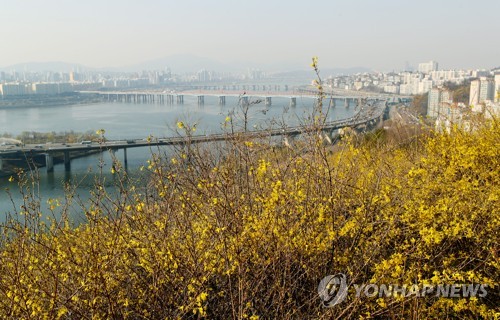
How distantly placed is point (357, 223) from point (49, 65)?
152196mm

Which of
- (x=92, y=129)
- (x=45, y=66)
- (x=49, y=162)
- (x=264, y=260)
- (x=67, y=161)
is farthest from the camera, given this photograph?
(x=45, y=66)

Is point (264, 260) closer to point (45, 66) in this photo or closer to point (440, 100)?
point (440, 100)

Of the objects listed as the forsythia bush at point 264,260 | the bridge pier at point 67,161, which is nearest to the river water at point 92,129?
the bridge pier at point 67,161

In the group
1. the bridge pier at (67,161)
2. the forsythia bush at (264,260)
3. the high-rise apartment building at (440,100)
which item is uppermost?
the high-rise apartment building at (440,100)

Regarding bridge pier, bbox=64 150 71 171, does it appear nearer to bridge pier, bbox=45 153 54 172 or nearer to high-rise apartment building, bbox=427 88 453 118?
bridge pier, bbox=45 153 54 172

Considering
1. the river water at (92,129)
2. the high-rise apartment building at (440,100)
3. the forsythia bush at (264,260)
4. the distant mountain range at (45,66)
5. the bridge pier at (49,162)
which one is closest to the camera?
the forsythia bush at (264,260)

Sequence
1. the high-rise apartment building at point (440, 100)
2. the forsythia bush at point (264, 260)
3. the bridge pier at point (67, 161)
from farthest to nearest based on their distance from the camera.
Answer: the bridge pier at point (67, 161)
the high-rise apartment building at point (440, 100)
the forsythia bush at point (264, 260)

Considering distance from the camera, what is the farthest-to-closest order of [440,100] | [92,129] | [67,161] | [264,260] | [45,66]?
[45,66]
[92,129]
[67,161]
[440,100]
[264,260]

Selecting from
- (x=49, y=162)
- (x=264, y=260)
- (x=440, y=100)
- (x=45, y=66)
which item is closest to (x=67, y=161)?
(x=49, y=162)

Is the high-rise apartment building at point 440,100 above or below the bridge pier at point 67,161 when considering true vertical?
above

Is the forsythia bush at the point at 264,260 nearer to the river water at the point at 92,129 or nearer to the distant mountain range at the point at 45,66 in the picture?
the river water at the point at 92,129

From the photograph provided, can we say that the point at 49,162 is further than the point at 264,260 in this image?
Yes

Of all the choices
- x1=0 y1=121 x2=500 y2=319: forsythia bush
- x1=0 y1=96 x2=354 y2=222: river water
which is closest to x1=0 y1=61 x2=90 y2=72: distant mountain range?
x1=0 y1=96 x2=354 y2=222: river water

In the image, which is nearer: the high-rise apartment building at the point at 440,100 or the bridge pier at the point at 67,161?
the high-rise apartment building at the point at 440,100
